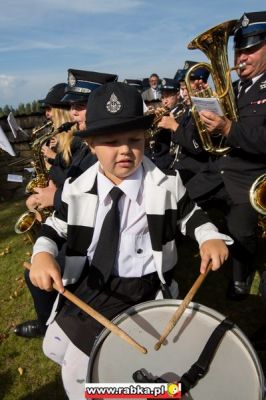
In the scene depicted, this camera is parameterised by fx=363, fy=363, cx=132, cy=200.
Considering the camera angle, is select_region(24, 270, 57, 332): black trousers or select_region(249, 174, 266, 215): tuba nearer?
select_region(24, 270, 57, 332): black trousers

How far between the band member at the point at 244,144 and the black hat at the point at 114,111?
4.29ft

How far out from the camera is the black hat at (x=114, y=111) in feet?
5.27

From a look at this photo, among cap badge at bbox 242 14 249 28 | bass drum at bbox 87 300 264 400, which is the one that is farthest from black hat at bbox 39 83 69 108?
bass drum at bbox 87 300 264 400

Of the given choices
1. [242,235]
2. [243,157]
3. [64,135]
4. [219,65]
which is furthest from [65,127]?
[242,235]

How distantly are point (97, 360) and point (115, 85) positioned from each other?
1191mm

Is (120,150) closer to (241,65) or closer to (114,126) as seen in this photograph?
(114,126)

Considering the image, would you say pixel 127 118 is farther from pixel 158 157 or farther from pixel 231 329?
pixel 158 157

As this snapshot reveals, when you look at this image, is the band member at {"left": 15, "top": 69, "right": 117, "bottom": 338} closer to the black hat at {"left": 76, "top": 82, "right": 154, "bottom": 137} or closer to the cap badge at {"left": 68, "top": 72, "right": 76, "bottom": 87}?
the cap badge at {"left": 68, "top": 72, "right": 76, "bottom": 87}

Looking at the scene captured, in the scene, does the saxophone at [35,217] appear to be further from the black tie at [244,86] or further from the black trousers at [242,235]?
the black trousers at [242,235]

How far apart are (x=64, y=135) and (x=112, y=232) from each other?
68.9 inches

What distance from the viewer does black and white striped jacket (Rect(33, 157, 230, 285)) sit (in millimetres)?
1833

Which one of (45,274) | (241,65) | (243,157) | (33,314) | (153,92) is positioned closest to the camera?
(45,274)

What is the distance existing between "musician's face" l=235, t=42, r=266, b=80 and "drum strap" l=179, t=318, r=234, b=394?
2.43m

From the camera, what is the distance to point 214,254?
5.26ft
